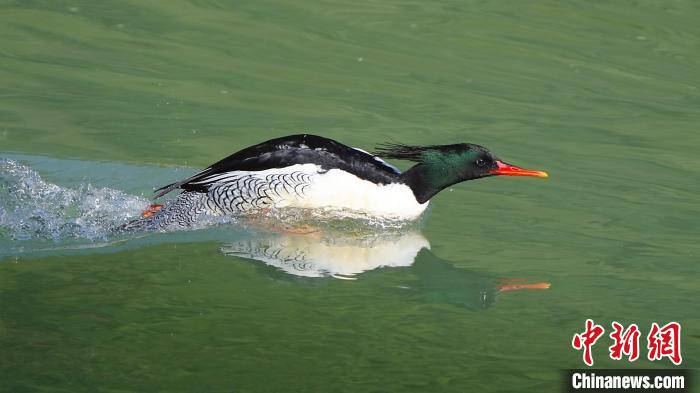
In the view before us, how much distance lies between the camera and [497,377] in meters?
6.22

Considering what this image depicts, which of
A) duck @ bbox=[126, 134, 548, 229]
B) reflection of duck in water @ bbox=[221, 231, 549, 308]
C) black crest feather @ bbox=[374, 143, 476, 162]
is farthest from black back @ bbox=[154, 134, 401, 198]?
reflection of duck in water @ bbox=[221, 231, 549, 308]

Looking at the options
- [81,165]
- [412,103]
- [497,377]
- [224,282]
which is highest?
[412,103]

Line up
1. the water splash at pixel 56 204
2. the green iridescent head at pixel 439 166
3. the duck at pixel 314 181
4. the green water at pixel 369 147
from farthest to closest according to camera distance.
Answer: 1. the green iridescent head at pixel 439 166
2. the duck at pixel 314 181
3. the water splash at pixel 56 204
4. the green water at pixel 369 147

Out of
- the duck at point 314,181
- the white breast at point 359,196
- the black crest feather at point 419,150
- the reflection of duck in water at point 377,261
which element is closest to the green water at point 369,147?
the reflection of duck in water at point 377,261

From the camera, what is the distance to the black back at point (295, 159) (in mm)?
8828

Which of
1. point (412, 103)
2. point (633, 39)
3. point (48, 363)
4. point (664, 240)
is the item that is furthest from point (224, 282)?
point (633, 39)

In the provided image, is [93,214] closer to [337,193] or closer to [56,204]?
[56,204]

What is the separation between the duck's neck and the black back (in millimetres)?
317

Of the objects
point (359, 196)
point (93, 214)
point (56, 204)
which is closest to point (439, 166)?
point (359, 196)

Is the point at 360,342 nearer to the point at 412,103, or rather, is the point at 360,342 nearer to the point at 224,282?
the point at 224,282

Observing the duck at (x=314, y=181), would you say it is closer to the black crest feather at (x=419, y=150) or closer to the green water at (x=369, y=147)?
the black crest feather at (x=419, y=150)

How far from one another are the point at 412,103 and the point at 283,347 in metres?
6.18

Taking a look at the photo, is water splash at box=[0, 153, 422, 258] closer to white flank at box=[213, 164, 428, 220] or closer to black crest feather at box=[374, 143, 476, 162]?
white flank at box=[213, 164, 428, 220]

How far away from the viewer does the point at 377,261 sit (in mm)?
8234
